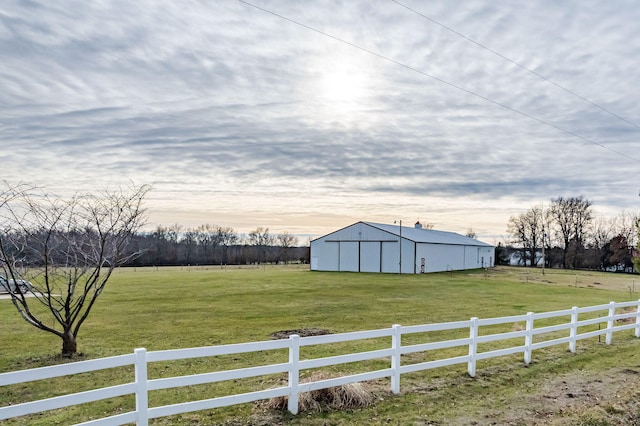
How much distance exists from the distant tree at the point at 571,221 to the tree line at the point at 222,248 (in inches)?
1834

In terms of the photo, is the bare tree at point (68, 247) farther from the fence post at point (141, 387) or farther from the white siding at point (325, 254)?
the white siding at point (325, 254)

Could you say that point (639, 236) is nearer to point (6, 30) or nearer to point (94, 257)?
point (94, 257)

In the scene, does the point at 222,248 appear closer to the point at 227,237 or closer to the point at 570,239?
the point at 227,237

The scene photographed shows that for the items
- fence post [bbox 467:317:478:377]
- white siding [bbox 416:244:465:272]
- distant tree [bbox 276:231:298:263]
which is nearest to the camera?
fence post [bbox 467:317:478:377]

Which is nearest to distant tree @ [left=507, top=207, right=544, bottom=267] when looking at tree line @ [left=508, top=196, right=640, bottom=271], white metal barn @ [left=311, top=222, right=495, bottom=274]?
tree line @ [left=508, top=196, right=640, bottom=271]

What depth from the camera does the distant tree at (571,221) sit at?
77312 millimetres

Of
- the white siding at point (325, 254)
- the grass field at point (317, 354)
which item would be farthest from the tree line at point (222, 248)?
the grass field at point (317, 354)

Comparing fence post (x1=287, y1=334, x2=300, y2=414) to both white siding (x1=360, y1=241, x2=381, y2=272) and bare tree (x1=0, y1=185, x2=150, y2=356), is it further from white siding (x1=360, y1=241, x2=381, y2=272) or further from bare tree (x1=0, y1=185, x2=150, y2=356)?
white siding (x1=360, y1=241, x2=381, y2=272)

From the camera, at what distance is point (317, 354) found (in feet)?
36.3

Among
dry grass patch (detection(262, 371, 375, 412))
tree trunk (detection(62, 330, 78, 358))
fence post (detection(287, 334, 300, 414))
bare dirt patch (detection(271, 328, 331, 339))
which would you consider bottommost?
bare dirt patch (detection(271, 328, 331, 339))

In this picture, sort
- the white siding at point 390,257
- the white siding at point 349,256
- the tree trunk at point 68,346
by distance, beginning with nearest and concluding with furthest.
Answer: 1. the tree trunk at point 68,346
2. the white siding at point 390,257
3. the white siding at point 349,256

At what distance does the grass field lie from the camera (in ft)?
22.1

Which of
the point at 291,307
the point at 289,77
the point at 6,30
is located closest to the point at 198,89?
the point at 289,77

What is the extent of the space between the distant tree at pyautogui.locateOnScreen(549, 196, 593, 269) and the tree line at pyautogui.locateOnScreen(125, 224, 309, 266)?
46.6 m
